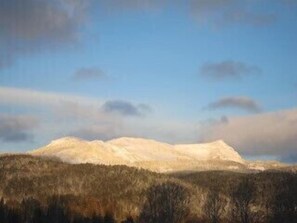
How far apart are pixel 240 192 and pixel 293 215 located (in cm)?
1720

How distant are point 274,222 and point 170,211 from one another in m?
31.8

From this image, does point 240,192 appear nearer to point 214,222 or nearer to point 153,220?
point 214,222

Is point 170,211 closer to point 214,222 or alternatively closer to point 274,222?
point 214,222

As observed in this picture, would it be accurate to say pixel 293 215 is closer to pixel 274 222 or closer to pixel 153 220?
pixel 274 222

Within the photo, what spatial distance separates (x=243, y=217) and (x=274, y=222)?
10.3 meters

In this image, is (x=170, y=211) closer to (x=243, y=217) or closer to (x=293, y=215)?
(x=243, y=217)

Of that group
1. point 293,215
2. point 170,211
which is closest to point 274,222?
point 293,215

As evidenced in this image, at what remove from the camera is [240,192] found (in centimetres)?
19812

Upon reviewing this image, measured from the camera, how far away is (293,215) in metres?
194

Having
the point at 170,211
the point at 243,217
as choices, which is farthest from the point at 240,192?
the point at 170,211

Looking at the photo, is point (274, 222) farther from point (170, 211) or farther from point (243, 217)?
point (170, 211)

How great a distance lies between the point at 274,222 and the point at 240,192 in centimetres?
1352

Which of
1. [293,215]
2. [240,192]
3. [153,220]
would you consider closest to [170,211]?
[153,220]

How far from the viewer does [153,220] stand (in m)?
200
